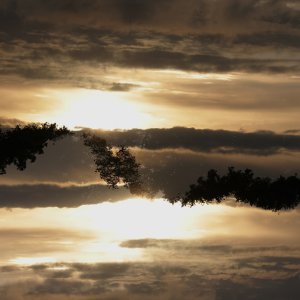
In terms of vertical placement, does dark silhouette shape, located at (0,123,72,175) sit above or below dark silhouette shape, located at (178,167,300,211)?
above

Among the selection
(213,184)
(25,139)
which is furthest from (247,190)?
(25,139)

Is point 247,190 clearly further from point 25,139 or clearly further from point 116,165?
point 25,139

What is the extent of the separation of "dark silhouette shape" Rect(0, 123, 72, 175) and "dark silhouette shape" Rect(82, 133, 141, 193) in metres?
2.50

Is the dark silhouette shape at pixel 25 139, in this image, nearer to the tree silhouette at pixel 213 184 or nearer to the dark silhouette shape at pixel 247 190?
the tree silhouette at pixel 213 184

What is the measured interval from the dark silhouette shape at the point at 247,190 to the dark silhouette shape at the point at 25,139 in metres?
8.82

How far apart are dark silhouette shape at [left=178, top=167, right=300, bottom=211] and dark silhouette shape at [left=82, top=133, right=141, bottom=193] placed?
130 inches

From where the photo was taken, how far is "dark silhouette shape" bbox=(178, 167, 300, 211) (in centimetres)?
3684

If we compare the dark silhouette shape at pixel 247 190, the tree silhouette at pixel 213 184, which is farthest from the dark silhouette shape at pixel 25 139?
the dark silhouette shape at pixel 247 190

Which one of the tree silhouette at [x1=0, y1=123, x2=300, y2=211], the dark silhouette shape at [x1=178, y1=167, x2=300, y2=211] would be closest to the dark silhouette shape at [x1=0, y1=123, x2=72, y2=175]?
the tree silhouette at [x1=0, y1=123, x2=300, y2=211]

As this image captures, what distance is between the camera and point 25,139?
1537 inches

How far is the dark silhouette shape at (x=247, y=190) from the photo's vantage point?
121 feet

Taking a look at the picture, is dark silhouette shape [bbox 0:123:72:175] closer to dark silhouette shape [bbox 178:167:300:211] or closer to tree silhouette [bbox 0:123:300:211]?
tree silhouette [bbox 0:123:300:211]

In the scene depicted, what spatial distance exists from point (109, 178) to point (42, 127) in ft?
18.1

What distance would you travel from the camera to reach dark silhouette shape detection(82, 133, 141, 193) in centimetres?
3734
